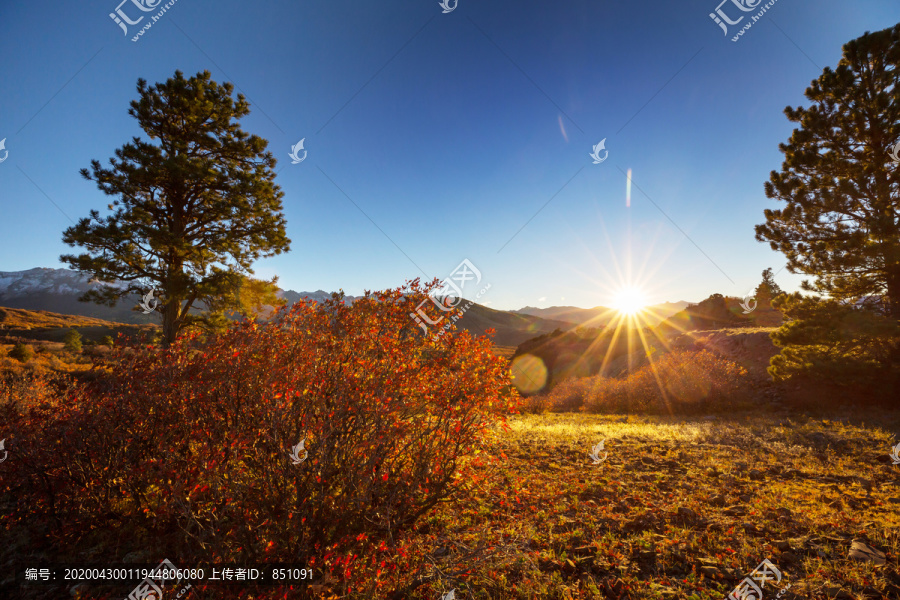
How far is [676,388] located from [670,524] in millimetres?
15896

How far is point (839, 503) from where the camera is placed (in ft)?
18.0

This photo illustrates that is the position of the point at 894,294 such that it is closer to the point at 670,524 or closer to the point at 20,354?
the point at 670,524

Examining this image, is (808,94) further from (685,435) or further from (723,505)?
(723,505)

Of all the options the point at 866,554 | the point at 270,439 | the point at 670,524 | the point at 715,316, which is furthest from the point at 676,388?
the point at 715,316

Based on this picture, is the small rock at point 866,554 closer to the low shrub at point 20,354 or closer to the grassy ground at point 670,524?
the grassy ground at point 670,524

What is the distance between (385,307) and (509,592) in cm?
372

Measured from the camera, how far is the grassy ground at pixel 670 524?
12.4ft

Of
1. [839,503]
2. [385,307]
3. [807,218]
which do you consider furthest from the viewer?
[807,218]

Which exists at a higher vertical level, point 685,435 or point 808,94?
point 808,94

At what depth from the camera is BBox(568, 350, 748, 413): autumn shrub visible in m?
17.3

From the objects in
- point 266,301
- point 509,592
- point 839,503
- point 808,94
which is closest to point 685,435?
point 839,503

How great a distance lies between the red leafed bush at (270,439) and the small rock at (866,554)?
163 inches

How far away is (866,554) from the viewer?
394 centimetres

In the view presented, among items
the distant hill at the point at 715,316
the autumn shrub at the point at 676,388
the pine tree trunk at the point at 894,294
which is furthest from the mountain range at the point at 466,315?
the pine tree trunk at the point at 894,294
